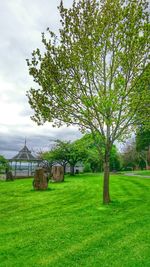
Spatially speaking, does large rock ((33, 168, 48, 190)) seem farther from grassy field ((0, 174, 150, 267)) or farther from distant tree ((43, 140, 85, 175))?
distant tree ((43, 140, 85, 175))

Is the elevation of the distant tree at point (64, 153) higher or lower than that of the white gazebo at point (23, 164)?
higher

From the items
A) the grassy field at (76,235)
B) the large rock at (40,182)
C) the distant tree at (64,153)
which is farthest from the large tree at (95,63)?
the distant tree at (64,153)

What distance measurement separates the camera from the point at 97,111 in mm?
13547

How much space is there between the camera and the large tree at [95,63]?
13250 mm

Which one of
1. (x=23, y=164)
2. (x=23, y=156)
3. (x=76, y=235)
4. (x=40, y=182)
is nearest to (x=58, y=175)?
(x=40, y=182)

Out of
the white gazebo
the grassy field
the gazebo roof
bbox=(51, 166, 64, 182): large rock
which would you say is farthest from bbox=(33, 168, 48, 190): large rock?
the gazebo roof

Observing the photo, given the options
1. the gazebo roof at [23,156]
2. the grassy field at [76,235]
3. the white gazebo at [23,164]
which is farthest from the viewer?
the gazebo roof at [23,156]

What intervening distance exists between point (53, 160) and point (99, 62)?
33.2m

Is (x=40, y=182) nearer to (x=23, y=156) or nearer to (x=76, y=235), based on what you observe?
(x=76, y=235)

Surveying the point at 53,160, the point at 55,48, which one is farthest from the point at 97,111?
the point at 53,160

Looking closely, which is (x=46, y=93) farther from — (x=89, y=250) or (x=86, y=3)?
(x=89, y=250)

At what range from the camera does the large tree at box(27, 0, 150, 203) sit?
13.2 m

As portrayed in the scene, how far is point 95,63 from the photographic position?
13820 mm

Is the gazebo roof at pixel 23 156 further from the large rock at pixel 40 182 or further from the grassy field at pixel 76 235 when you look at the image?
the grassy field at pixel 76 235
